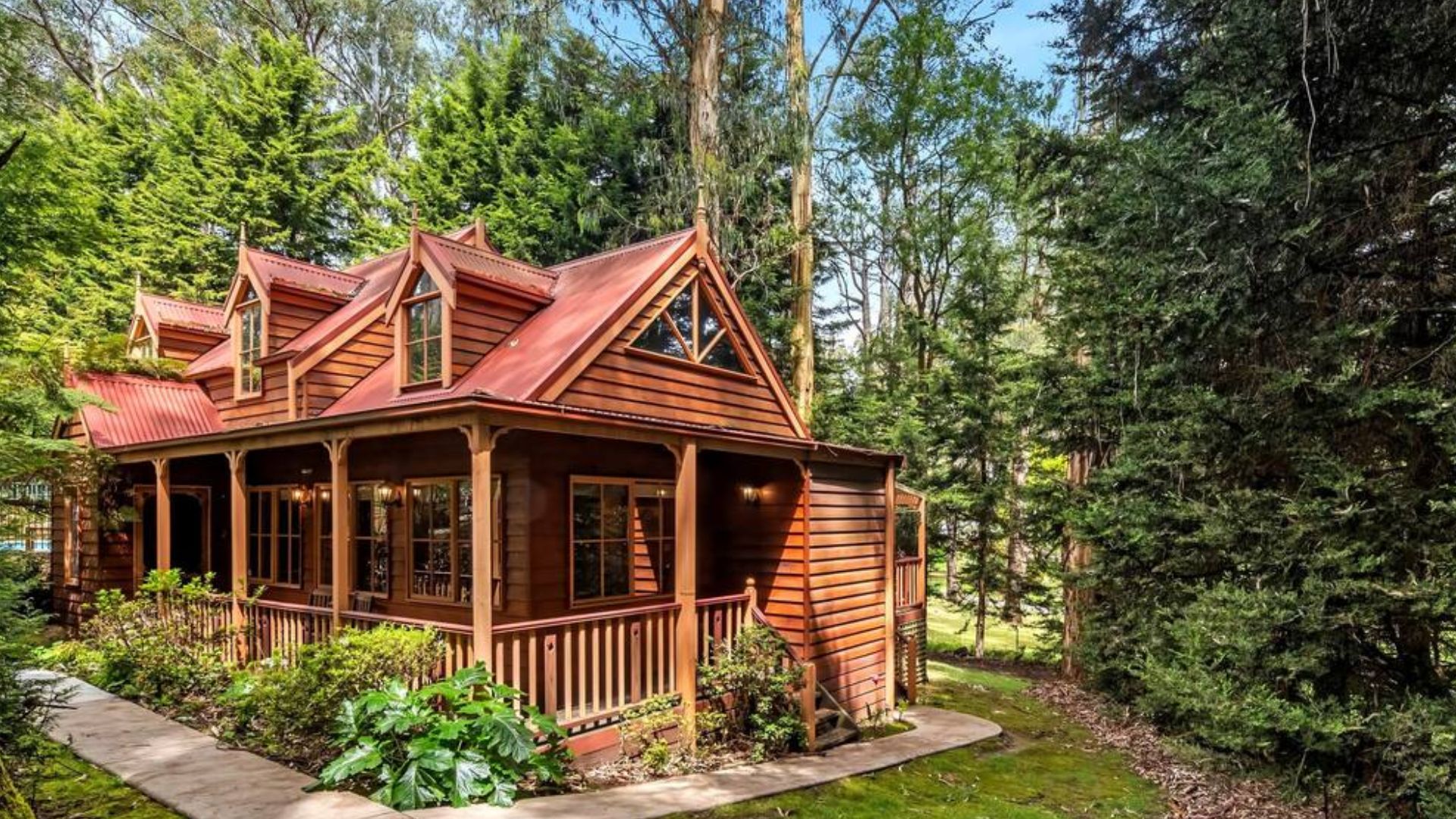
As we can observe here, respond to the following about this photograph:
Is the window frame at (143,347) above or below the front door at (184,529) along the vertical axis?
above

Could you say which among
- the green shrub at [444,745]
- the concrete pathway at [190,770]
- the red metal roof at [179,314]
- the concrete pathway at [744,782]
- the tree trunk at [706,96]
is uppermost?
the tree trunk at [706,96]

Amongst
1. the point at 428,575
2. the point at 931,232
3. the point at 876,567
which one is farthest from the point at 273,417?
the point at 931,232

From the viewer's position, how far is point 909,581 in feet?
40.1

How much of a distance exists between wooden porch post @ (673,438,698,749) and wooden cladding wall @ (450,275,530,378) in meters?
3.37

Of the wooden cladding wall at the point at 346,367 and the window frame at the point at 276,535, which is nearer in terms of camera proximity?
the wooden cladding wall at the point at 346,367

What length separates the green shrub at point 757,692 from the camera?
8.04 m

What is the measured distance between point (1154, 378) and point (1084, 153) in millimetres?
3554

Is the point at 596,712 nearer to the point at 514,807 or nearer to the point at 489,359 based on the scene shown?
the point at 514,807

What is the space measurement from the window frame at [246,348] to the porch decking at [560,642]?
3.71 meters

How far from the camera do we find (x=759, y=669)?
825 centimetres

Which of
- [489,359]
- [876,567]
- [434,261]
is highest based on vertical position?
[434,261]

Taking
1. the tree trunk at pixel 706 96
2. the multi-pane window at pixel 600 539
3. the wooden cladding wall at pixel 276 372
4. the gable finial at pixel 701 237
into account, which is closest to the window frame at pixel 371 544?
the wooden cladding wall at pixel 276 372

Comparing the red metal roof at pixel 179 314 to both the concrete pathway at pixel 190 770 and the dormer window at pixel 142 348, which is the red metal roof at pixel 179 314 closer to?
the dormer window at pixel 142 348

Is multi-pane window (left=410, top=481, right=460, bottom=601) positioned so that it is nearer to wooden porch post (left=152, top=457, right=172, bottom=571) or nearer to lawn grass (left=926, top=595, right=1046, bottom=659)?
wooden porch post (left=152, top=457, right=172, bottom=571)
